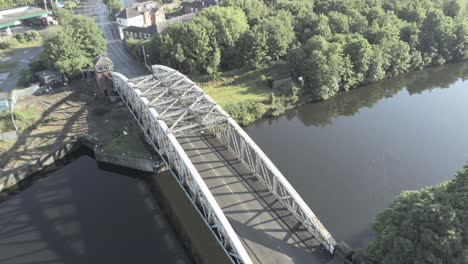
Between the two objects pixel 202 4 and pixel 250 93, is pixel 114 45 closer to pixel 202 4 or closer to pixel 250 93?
pixel 202 4

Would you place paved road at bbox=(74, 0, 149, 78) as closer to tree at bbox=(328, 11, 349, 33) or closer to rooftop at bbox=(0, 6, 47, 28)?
rooftop at bbox=(0, 6, 47, 28)

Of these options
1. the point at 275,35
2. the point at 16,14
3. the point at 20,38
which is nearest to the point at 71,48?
the point at 20,38

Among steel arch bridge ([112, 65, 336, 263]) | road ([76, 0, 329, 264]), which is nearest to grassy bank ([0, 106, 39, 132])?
steel arch bridge ([112, 65, 336, 263])

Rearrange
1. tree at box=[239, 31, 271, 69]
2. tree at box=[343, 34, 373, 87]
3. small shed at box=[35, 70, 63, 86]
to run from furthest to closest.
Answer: tree at box=[239, 31, 271, 69], tree at box=[343, 34, 373, 87], small shed at box=[35, 70, 63, 86]

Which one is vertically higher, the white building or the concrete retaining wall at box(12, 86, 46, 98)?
the white building

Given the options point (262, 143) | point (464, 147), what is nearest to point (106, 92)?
point (262, 143)

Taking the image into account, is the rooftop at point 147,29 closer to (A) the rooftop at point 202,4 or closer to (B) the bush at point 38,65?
(B) the bush at point 38,65

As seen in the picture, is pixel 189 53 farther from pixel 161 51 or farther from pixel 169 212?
pixel 169 212
